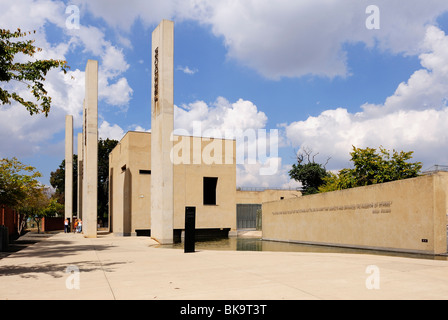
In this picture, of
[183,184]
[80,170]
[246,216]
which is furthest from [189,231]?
[80,170]

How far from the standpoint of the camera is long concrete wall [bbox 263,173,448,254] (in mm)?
17969

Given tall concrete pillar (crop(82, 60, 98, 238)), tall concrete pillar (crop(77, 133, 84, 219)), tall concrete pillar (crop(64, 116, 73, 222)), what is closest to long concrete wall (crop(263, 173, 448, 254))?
tall concrete pillar (crop(82, 60, 98, 238))

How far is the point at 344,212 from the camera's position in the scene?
78.0ft

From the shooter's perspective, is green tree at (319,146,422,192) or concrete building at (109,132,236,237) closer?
green tree at (319,146,422,192)

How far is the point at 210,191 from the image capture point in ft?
140

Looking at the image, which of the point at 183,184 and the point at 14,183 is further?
the point at 183,184

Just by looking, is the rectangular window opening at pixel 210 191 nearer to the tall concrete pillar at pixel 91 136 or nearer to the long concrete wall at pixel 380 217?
the tall concrete pillar at pixel 91 136

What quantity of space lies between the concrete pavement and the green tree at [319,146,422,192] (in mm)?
16089

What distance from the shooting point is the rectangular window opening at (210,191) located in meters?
41.8

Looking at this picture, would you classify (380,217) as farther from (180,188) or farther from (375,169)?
(180,188)

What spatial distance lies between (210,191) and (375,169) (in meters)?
18.8

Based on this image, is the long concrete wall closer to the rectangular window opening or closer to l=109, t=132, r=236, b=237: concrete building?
l=109, t=132, r=236, b=237: concrete building
